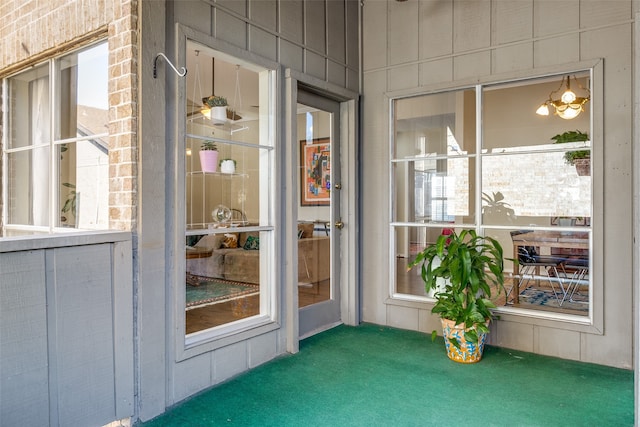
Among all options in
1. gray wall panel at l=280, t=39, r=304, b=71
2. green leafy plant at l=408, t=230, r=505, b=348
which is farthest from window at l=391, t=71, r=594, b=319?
gray wall panel at l=280, t=39, r=304, b=71

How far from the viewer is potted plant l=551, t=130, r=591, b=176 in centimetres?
317

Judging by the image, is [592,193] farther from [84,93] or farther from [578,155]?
[84,93]

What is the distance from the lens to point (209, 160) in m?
2.84

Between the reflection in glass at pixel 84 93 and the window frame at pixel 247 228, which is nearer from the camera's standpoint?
the window frame at pixel 247 228

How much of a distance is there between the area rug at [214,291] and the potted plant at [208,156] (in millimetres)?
706

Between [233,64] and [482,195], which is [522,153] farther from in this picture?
[233,64]

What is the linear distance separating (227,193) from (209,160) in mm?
272

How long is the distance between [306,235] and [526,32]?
234 centimetres

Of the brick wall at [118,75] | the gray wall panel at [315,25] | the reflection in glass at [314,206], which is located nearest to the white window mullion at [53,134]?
the brick wall at [118,75]

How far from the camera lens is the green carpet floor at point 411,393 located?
7.63ft

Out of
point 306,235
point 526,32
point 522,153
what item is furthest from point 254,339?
point 526,32

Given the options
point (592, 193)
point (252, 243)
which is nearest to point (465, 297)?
point (592, 193)

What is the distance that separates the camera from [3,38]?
3.46m

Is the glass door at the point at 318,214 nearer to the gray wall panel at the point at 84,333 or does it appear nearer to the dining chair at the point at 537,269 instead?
the dining chair at the point at 537,269
